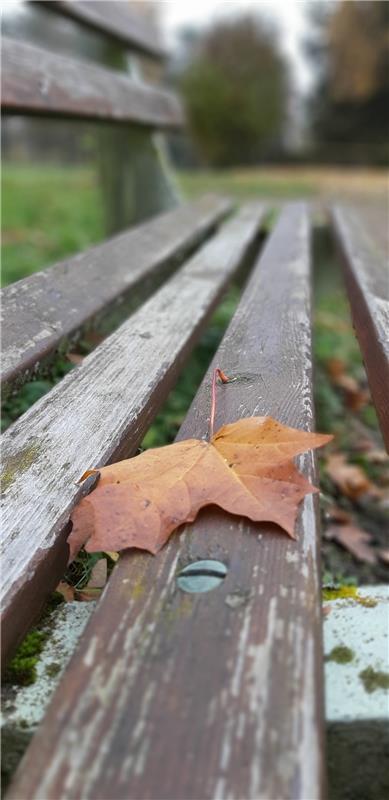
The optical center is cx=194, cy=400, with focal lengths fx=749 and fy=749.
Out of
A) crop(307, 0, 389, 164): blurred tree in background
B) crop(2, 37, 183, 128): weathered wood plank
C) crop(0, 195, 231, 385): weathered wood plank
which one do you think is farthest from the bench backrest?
crop(307, 0, 389, 164): blurred tree in background

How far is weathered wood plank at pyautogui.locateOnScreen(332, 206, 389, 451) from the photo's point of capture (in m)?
0.97

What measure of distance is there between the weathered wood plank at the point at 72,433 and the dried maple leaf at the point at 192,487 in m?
0.04

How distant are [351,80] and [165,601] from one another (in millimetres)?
14746

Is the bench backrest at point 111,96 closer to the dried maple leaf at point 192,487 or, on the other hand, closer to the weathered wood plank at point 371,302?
the weathered wood plank at point 371,302

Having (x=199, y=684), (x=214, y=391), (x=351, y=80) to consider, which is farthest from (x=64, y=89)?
(x=351, y=80)

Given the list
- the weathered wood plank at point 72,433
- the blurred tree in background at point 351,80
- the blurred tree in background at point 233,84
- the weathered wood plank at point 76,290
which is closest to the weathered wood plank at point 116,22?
the weathered wood plank at point 76,290

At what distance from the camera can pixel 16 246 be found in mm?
3488

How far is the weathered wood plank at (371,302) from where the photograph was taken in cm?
97

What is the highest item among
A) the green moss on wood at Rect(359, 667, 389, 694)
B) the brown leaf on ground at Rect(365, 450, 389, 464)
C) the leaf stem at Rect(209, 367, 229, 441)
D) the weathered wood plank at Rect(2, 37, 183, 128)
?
the weathered wood plank at Rect(2, 37, 183, 128)

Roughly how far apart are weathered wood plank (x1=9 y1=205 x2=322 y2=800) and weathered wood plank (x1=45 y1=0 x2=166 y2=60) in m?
2.05

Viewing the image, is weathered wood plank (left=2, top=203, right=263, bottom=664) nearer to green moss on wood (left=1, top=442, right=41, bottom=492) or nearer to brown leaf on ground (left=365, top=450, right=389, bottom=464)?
green moss on wood (left=1, top=442, right=41, bottom=492)

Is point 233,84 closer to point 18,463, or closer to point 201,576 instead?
point 18,463

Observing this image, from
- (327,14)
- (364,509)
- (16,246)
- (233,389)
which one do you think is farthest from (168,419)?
(327,14)

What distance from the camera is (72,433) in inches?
34.0
